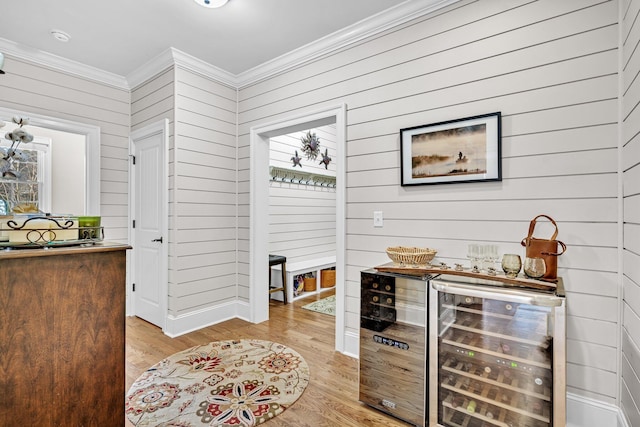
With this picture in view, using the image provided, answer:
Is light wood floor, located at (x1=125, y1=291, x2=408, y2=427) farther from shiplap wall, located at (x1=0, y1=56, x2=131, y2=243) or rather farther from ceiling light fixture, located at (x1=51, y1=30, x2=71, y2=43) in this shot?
ceiling light fixture, located at (x1=51, y1=30, x2=71, y2=43)

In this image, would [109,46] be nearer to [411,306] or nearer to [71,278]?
[71,278]

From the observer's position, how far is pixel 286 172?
4.65m

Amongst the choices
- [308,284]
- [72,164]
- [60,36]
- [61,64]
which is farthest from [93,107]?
[308,284]

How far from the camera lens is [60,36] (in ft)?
9.50

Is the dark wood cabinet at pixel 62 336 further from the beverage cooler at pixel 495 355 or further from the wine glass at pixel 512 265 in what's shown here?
the wine glass at pixel 512 265

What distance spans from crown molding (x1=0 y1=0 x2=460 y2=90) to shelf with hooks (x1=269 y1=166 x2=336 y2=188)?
1.24m

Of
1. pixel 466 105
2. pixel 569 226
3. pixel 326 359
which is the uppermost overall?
pixel 466 105

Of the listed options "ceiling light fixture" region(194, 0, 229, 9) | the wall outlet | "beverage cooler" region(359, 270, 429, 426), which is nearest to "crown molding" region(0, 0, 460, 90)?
"ceiling light fixture" region(194, 0, 229, 9)

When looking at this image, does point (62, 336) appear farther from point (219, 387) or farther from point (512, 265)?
point (512, 265)

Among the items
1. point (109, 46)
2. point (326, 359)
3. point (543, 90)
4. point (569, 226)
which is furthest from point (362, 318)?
point (109, 46)

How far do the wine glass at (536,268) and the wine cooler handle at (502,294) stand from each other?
21 centimetres

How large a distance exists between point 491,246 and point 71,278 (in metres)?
2.26

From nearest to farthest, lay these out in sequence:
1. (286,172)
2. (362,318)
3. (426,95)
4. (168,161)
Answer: (362,318), (426,95), (168,161), (286,172)

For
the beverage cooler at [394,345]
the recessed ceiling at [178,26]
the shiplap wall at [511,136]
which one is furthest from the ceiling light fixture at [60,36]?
the beverage cooler at [394,345]
